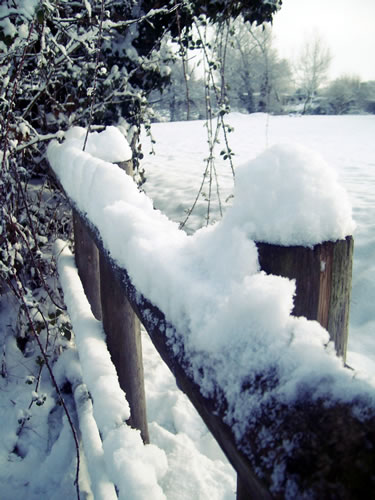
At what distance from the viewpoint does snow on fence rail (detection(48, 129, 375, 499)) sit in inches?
15.0

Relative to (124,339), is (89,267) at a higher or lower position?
higher

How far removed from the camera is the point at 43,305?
9.18 ft

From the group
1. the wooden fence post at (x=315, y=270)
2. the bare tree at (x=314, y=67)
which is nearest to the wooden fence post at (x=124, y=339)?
the wooden fence post at (x=315, y=270)

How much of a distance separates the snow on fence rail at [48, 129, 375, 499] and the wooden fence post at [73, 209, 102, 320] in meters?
1.18

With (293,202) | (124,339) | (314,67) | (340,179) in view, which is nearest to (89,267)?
(124,339)

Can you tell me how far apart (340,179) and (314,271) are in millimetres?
6755

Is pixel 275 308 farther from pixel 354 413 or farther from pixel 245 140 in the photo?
pixel 245 140

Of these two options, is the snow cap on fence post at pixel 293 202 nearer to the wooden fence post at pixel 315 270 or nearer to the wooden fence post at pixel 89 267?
the wooden fence post at pixel 315 270

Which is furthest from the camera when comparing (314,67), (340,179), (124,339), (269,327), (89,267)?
(314,67)

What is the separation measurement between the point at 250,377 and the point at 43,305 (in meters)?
2.59

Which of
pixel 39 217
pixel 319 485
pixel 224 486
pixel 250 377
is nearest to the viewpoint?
pixel 319 485

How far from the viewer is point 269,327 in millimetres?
519

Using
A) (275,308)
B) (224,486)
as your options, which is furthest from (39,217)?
(275,308)

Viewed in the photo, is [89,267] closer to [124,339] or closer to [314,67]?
[124,339]
